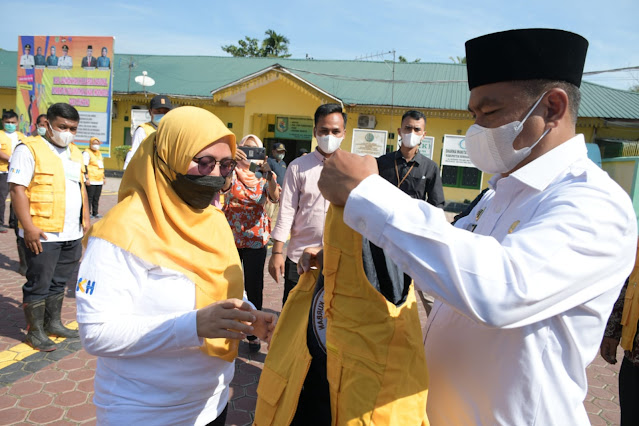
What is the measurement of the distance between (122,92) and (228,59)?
22.1 feet

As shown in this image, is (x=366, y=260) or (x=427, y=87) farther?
(x=427, y=87)

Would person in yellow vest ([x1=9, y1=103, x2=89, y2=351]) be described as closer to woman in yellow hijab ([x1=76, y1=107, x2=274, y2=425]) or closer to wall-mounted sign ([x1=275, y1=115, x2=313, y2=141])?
woman in yellow hijab ([x1=76, y1=107, x2=274, y2=425])

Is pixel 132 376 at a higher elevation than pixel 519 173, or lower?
lower

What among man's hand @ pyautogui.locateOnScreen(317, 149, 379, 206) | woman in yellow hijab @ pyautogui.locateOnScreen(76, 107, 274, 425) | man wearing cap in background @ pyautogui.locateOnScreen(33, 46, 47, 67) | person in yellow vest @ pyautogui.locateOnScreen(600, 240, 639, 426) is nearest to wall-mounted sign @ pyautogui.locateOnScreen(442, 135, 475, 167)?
person in yellow vest @ pyautogui.locateOnScreen(600, 240, 639, 426)

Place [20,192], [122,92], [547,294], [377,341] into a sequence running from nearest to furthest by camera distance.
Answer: [547,294] < [377,341] < [20,192] < [122,92]

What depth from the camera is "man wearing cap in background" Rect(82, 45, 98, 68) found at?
50.0ft

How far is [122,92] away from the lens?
19.9 meters

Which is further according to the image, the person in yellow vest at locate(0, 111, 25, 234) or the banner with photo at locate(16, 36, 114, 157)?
the banner with photo at locate(16, 36, 114, 157)

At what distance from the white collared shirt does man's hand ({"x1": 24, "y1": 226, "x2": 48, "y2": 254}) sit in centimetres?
388

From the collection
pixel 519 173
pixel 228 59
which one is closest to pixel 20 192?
pixel 519 173

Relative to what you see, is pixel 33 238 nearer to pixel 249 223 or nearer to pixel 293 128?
pixel 249 223

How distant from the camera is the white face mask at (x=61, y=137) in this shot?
13.7 feet

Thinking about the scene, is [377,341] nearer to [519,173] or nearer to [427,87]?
[519,173]

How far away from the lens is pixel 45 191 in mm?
4090
